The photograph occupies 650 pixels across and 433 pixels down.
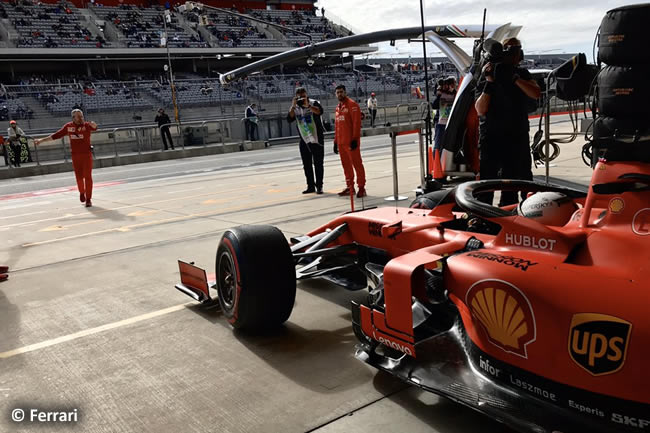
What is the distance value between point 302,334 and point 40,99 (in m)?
26.5

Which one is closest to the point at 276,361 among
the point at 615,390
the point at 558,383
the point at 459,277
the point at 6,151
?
the point at 459,277

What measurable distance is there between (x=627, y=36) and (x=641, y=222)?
84 cm

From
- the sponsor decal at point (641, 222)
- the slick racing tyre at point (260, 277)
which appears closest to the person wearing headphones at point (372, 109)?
the slick racing tyre at point (260, 277)

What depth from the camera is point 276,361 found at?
3324mm

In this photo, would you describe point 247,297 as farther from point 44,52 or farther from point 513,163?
point 44,52

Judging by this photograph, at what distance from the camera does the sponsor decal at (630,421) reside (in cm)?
201

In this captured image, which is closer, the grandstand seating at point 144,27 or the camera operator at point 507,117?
the camera operator at point 507,117

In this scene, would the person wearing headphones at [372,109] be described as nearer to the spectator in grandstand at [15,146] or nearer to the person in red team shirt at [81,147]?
the spectator in grandstand at [15,146]

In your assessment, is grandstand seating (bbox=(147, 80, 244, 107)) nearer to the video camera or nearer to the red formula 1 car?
the video camera

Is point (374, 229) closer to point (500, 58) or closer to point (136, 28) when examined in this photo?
point (500, 58)

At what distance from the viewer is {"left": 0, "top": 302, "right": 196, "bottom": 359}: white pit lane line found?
372 centimetres

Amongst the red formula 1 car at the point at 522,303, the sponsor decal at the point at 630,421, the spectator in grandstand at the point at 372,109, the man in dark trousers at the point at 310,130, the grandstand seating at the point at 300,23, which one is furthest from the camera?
the grandstand seating at the point at 300,23

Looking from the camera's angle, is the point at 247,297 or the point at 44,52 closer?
the point at 247,297

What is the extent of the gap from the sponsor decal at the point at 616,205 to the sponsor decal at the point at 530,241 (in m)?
0.28
